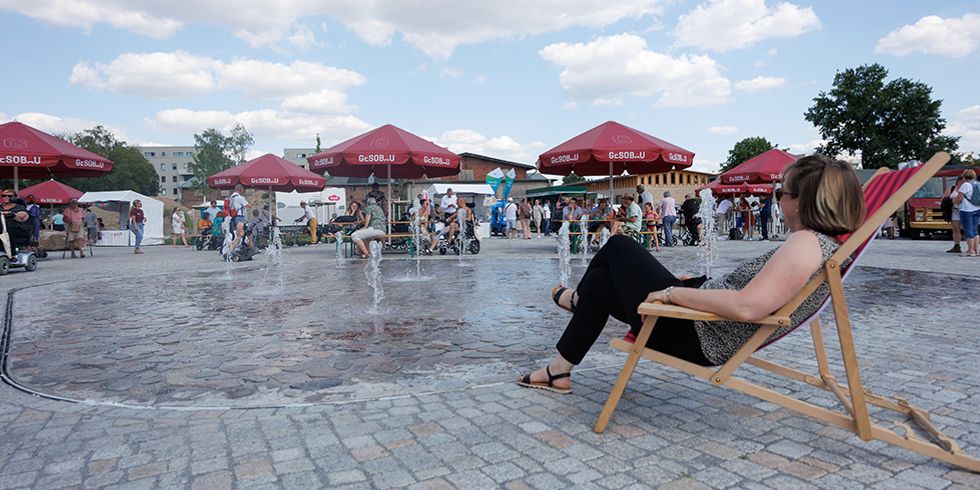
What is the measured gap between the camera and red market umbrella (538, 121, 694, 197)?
12.9 meters

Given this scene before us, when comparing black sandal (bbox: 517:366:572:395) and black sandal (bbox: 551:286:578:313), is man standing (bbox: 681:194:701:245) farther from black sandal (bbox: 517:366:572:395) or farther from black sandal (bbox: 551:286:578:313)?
black sandal (bbox: 517:366:572:395)

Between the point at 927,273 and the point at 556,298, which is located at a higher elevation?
the point at 556,298

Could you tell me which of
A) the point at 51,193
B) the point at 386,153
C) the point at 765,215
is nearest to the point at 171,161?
the point at 51,193

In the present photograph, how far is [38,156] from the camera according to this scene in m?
12.7

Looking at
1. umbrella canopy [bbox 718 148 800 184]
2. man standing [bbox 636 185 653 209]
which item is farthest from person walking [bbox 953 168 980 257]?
man standing [bbox 636 185 653 209]

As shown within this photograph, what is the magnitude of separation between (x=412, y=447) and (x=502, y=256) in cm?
1189

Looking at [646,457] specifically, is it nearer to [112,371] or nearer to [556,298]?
[556,298]

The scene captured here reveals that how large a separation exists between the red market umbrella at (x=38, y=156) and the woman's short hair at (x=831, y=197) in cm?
1474

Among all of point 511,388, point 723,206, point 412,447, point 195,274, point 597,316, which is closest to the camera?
point 412,447

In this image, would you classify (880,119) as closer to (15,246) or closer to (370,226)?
(370,226)

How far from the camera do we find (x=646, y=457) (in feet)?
8.23

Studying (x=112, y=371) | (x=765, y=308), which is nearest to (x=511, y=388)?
(x=765, y=308)

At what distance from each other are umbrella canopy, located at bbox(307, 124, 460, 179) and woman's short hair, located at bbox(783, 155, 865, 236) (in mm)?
11086

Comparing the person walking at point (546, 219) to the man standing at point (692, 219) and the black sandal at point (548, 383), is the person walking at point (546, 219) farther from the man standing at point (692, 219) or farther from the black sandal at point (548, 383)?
the black sandal at point (548, 383)
